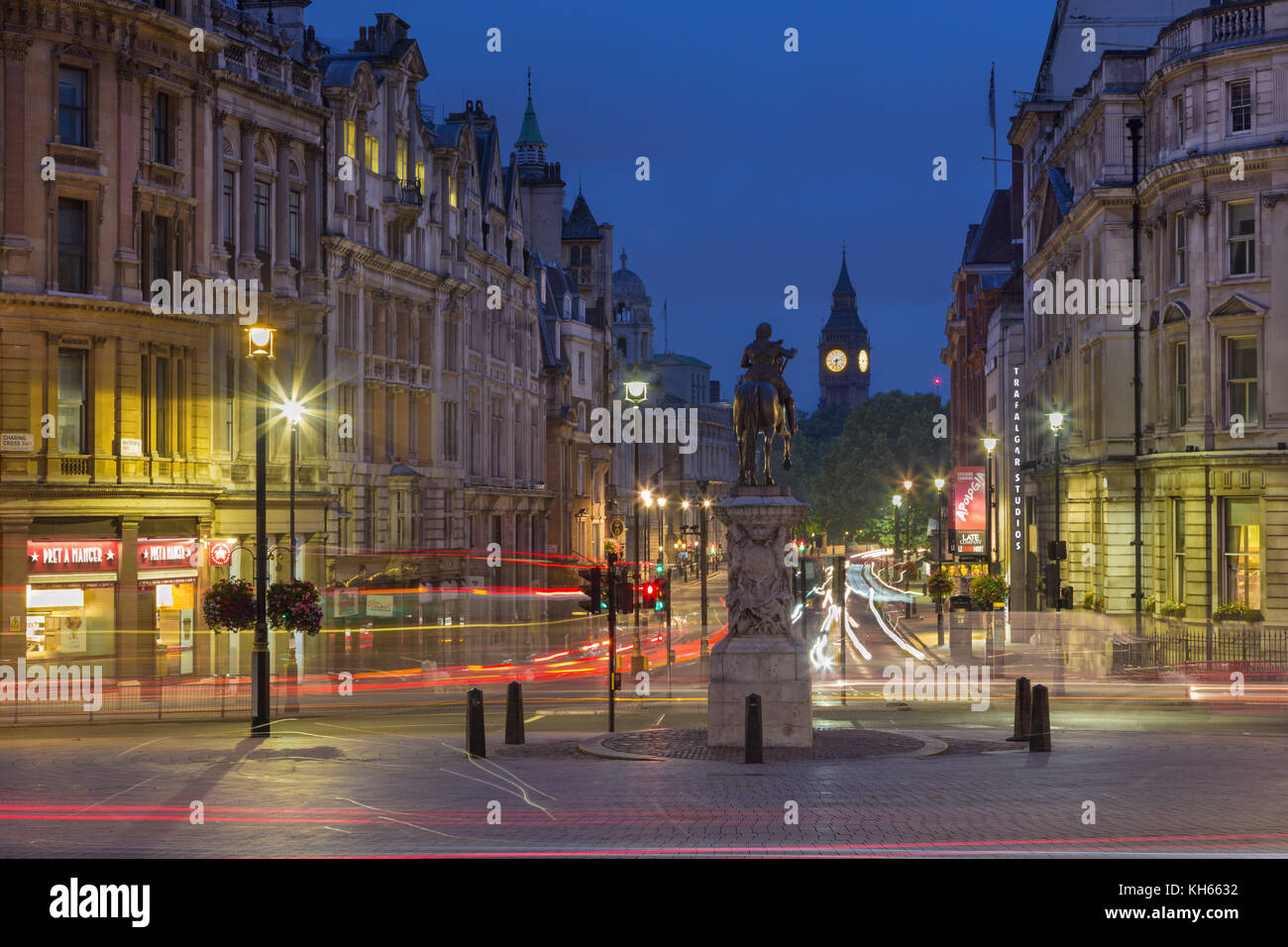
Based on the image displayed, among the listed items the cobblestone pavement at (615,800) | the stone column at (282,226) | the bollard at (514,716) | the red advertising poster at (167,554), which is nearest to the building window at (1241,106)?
the cobblestone pavement at (615,800)

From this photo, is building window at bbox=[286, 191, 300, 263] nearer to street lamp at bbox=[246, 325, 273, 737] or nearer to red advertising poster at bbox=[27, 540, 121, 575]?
red advertising poster at bbox=[27, 540, 121, 575]

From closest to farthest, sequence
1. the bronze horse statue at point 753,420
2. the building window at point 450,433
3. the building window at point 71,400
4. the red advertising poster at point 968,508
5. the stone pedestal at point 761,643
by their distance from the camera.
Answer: the stone pedestal at point 761,643 < the bronze horse statue at point 753,420 < the building window at point 71,400 < the building window at point 450,433 < the red advertising poster at point 968,508

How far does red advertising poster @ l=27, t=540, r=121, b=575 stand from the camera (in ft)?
134

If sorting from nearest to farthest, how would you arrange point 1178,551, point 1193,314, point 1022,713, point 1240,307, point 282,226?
1. point 1022,713
2. point 1240,307
3. point 1193,314
4. point 1178,551
5. point 282,226

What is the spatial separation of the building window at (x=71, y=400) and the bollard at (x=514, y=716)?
63.9ft

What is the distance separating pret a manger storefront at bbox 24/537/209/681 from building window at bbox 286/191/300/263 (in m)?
11.6

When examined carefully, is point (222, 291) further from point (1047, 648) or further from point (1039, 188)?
point (1039, 188)

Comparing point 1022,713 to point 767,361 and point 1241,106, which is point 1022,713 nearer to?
point 767,361

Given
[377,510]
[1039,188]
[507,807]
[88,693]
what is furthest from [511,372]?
[507,807]

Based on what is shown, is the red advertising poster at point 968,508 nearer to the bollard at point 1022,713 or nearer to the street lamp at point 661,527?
the street lamp at point 661,527

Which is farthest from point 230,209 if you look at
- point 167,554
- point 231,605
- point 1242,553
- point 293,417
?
point 1242,553

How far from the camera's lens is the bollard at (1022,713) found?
88.5 feet

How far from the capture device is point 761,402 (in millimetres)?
26453

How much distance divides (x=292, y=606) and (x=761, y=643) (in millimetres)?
15502
